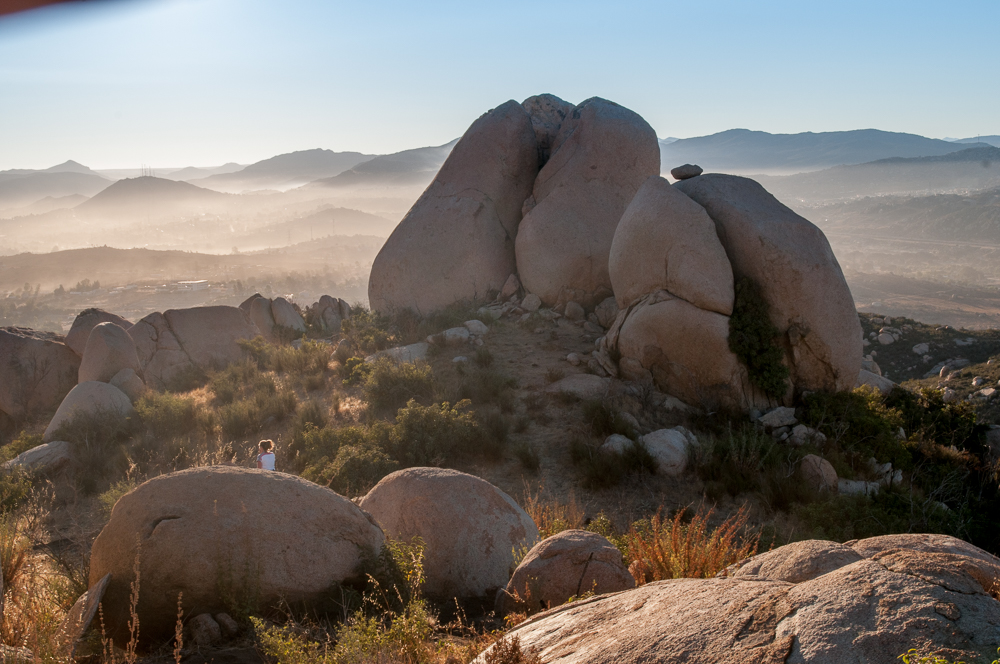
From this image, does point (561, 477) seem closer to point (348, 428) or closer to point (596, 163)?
point (348, 428)

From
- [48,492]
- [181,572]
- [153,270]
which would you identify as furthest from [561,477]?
[153,270]

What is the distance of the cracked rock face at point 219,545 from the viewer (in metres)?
3.80

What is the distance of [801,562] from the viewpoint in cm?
285

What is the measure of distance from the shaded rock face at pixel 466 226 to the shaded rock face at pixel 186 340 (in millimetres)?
3648

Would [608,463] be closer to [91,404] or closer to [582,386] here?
[582,386]

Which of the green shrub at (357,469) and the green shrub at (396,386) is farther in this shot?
the green shrub at (396,386)

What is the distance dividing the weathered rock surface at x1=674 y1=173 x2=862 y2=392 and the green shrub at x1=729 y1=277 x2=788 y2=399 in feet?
0.64

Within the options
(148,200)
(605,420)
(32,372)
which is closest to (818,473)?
(605,420)

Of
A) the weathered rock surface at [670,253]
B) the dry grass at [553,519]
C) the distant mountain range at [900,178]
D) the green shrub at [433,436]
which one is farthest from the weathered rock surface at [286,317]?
the distant mountain range at [900,178]

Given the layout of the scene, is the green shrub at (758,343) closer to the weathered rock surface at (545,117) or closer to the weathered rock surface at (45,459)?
the weathered rock surface at (545,117)

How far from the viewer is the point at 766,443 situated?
796 centimetres

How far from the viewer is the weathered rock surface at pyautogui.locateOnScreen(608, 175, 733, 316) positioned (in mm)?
9102

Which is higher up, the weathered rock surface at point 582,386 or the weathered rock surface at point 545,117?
the weathered rock surface at point 545,117

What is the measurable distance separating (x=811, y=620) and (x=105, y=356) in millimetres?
12031
